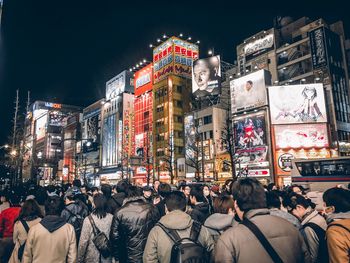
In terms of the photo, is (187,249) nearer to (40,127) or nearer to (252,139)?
(252,139)

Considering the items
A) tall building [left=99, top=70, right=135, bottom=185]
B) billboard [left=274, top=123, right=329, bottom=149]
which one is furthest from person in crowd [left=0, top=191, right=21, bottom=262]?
tall building [left=99, top=70, right=135, bottom=185]

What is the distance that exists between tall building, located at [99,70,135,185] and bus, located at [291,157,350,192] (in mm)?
49733

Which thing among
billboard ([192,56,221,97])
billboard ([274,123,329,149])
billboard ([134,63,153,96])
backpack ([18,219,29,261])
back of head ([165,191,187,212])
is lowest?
backpack ([18,219,29,261])

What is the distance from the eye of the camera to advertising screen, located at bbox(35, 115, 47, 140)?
375 feet

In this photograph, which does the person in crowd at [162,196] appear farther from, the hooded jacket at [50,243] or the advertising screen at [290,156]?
the advertising screen at [290,156]

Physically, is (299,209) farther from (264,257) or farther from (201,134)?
(201,134)

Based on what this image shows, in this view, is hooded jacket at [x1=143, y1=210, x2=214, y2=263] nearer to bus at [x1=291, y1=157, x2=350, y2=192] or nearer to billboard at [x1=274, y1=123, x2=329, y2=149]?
bus at [x1=291, y1=157, x2=350, y2=192]

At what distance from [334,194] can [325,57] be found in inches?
1835

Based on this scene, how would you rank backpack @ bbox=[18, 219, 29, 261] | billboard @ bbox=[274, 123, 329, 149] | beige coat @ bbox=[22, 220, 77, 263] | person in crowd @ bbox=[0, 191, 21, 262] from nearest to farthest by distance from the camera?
1. beige coat @ bbox=[22, 220, 77, 263]
2. backpack @ bbox=[18, 219, 29, 261]
3. person in crowd @ bbox=[0, 191, 21, 262]
4. billboard @ bbox=[274, 123, 329, 149]

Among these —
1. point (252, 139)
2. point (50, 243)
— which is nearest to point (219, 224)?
point (50, 243)

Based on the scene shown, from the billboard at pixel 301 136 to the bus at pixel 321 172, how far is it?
1892cm

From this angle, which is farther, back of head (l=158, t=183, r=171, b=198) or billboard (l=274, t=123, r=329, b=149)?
billboard (l=274, t=123, r=329, b=149)

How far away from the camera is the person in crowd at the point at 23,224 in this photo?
452 centimetres

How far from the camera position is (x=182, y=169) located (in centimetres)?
5144
